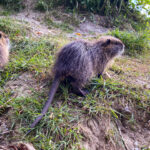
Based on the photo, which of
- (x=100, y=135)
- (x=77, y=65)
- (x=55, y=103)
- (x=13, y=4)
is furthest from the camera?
(x=13, y=4)

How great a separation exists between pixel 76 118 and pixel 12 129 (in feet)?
2.59

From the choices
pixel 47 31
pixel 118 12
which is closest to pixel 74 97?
pixel 47 31

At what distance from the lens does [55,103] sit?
2.41m

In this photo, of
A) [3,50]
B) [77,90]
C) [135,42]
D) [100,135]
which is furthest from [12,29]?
[100,135]

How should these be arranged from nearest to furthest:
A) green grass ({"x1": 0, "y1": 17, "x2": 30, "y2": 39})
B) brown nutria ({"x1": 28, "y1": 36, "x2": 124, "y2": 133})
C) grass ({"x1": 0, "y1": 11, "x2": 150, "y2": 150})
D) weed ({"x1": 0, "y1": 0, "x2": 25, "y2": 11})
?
grass ({"x1": 0, "y1": 11, "x2": 150, "y2": 150}) → brown nutria ({"x1": 28, "y1": 36, "x2": 124, "y2": 133}) → green grass ({"x1": 0, "y1": 17, "x2": 30, "y2": 39}) → weed ({"x1": 0, "y1": 0, "x2": 25, "y2": 11})

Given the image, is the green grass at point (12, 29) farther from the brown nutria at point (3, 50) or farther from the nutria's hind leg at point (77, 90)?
the nutria's hind leg at point (77, 90)

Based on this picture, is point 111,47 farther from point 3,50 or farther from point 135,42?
point 3,50

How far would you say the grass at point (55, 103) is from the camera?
2.00 metres

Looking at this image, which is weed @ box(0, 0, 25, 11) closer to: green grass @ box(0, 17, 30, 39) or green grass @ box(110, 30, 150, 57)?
green grass @ box(0, 17, 30, 39)

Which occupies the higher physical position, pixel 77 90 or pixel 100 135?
pixel 77 90

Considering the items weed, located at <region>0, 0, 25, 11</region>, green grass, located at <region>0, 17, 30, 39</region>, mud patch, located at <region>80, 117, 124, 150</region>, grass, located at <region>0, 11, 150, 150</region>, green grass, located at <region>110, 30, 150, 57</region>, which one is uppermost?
weed, located at <region>0, 0, 25, 11</region>

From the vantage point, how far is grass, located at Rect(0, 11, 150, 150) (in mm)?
1997

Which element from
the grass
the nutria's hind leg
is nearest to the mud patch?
the grass

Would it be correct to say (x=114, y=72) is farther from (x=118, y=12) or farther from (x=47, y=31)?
(x=118, y=12)
